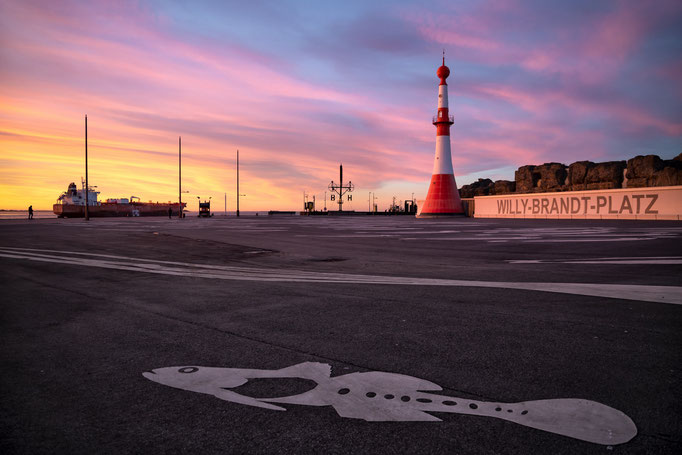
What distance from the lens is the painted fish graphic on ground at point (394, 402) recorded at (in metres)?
2.16

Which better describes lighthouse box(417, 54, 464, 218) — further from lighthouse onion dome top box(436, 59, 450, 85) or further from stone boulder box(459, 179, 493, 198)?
stone boulder box(459, 179, 493, 198)

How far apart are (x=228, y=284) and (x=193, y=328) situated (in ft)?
8.72

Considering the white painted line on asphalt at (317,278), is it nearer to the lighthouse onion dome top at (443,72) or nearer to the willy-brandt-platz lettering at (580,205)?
the willy-brandt-platz lettering at (580,205)

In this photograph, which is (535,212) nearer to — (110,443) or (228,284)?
(228,284)

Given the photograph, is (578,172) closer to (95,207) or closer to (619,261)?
(619,261)

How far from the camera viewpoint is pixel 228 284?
6777 mm

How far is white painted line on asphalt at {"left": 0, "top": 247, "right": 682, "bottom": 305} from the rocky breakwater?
72.7m

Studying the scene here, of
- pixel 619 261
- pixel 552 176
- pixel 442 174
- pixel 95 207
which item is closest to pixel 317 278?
pixel 619 261

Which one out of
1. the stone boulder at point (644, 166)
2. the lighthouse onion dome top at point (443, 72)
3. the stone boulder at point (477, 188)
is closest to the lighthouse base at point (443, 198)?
the lighthouse onion dome top at point (443, 72)

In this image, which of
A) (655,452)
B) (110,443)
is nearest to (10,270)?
(110,443)

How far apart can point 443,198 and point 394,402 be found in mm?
49820

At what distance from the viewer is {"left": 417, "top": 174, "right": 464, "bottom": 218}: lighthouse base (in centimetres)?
4962

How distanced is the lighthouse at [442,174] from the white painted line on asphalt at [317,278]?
43315mm

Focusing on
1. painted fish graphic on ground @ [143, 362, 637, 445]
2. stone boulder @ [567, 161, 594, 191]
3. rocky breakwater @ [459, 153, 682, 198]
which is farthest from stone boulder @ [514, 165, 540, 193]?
painted fish graphic on ground @ [143, 362, 637, 445]
